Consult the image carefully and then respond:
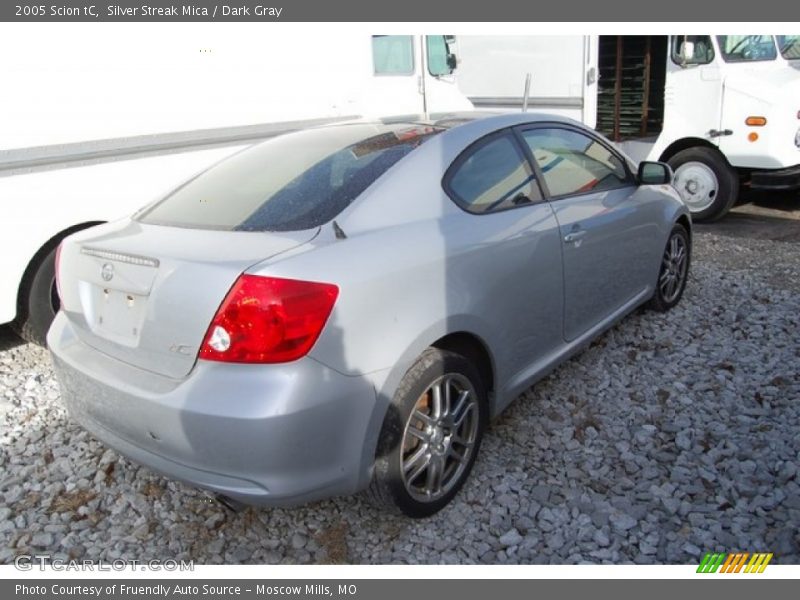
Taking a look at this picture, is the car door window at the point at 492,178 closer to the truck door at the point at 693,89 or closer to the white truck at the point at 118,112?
the white truck at the point at 118,112

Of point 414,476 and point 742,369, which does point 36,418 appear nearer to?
point 414,476

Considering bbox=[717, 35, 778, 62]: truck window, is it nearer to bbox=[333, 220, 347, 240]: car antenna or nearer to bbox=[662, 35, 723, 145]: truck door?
bbox=[662, 35, 723, 145]: truck door

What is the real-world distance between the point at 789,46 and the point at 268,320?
7224mm

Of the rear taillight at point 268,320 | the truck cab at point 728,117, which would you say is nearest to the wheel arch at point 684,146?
the truck cab at point 728,117

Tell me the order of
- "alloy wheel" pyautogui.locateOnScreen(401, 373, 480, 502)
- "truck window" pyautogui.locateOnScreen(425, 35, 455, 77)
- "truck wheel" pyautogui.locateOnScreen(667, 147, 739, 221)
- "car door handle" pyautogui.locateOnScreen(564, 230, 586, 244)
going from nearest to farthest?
"alloy wheel" pyautogui.locateOnScreen(401, 373, 480, 502)
"car door handle" pyautogui.locateOnScreen(564, 230, 586, 244)
"truck wheel" pyautogui.locateOnScreen(667, 147, 739, 221)
"truck window" pyautogui.locateOnScreen(425, 35, 455, 77)

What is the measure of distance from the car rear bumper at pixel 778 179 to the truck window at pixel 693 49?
1402 millimetres

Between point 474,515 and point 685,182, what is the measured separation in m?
6.23

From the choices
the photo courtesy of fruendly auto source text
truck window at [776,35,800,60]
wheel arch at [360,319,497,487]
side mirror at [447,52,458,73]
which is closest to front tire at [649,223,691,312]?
the photo courtesy of fruendly auto source text

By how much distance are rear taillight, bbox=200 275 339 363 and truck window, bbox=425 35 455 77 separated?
20.2 ft

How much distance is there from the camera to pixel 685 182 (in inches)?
301

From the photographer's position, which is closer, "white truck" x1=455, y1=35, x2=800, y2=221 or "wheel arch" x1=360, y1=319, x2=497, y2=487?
"wheel arch" x1=360, y1=319, x2=497, y2=487

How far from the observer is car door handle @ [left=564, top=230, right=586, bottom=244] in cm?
317

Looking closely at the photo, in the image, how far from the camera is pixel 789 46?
6.95 meters

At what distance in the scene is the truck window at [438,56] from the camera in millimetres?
7605
